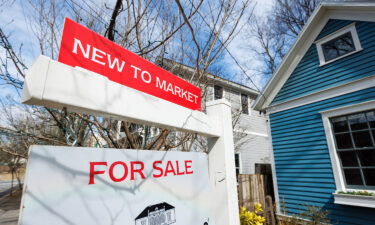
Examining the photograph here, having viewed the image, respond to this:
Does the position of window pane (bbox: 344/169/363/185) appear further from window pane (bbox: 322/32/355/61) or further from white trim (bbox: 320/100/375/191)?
window pane (bbox: 322/32/355/61)

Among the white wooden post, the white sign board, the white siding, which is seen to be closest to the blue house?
the white wooden post

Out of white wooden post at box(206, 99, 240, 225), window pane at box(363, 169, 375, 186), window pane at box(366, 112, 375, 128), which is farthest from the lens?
window pane at box(366, 112, 375, 128)

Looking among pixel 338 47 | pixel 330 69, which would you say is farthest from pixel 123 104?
pixel 338 47

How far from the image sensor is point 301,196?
205 inches

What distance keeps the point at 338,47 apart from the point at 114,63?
6.30 metres

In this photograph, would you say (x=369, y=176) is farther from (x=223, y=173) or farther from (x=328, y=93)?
(x=223, y=173)

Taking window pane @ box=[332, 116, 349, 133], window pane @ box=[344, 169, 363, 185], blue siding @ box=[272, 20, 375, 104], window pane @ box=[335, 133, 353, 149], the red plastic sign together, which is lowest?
window pane @ box=[344, 169, 363, 185]

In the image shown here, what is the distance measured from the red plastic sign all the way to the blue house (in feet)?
16.1

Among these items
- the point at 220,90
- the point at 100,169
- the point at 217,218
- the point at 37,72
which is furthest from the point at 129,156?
the point at 220,90

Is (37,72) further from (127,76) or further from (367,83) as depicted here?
(367,83)

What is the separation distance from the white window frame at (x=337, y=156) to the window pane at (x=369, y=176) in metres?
0.21

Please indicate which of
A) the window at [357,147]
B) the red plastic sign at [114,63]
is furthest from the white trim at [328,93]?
the red plastic sign at [114,63]

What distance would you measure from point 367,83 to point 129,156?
565cm

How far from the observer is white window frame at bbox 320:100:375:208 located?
398 centimetres
